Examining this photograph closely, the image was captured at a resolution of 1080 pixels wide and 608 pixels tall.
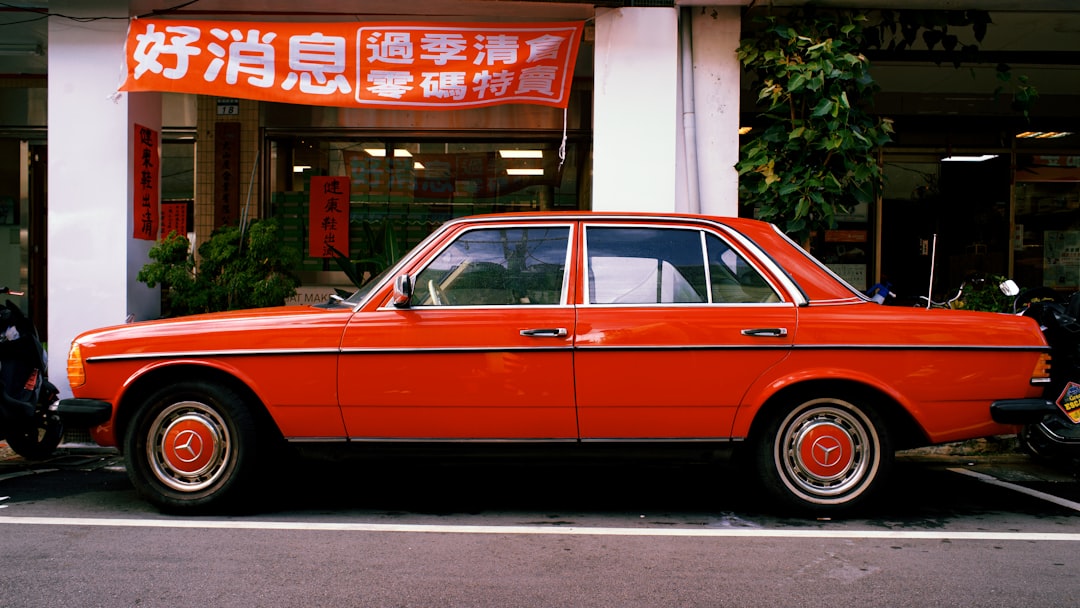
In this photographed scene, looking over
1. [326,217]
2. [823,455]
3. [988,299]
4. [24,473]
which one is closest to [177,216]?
[326,217]

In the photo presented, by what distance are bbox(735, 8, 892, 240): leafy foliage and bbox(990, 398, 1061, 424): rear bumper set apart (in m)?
2.99

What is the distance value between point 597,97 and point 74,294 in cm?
503

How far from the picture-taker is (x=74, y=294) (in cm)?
741

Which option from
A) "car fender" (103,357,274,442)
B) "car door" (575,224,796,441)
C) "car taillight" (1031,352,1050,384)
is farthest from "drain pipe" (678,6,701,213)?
"car fender" (103,357,274,442)

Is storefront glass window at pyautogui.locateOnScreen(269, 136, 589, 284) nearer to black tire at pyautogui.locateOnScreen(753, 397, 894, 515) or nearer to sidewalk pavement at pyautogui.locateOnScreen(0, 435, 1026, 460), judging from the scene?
sidewalk pavement at pyautogui.locateOnScreen(0, 435, 1026, 460)

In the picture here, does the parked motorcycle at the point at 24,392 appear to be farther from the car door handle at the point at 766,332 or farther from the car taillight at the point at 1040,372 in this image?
the car taillight at the point at 1040,372

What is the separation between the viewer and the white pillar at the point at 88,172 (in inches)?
292

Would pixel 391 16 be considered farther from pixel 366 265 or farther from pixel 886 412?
pixel 886 412

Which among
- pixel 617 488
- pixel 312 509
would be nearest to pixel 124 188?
pixel 312 509

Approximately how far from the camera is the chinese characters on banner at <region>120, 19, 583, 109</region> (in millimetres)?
7188

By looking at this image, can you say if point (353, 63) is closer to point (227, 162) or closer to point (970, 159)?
point (227, 162)

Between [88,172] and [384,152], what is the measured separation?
13.1 ft

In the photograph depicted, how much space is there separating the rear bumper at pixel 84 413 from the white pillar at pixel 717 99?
17.2 feet

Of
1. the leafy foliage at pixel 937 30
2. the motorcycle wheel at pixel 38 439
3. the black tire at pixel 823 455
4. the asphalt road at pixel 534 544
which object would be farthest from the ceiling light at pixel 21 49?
the black tire at pixel 823 455
